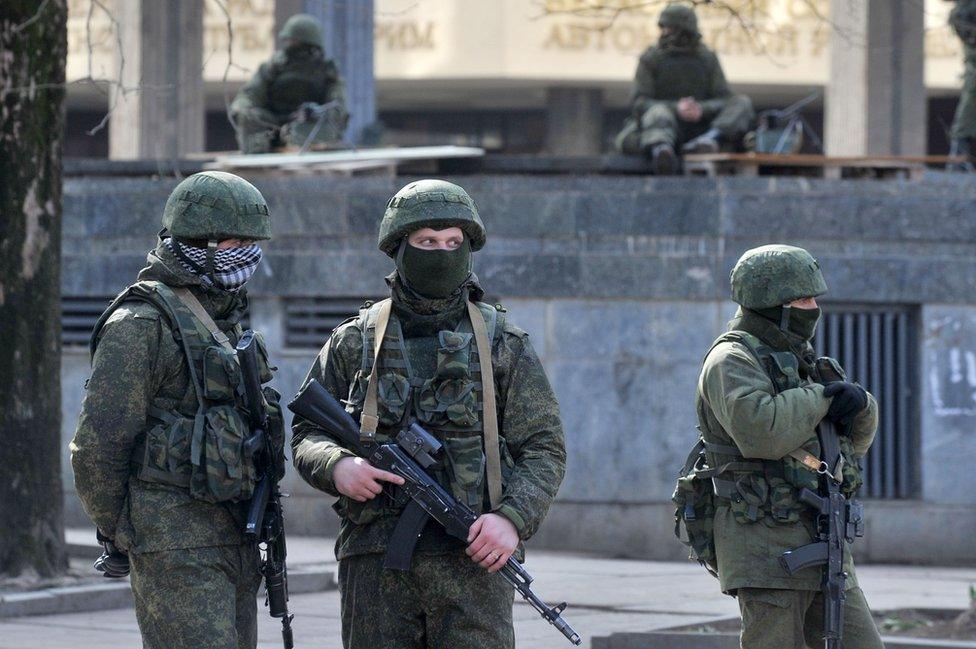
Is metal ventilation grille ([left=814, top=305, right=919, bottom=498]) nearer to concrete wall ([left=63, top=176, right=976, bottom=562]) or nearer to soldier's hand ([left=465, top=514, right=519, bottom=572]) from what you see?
concrete wall ([left=63, top=176, right=976, bottom=562])

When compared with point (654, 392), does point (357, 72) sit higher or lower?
Answer: higher

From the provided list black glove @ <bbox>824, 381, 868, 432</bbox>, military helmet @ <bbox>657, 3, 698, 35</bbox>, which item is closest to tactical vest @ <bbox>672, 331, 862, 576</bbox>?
black glove @ <bbox>824, 381, 868, 432</bbox>

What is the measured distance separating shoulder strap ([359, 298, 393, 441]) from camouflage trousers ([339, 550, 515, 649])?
0.32m

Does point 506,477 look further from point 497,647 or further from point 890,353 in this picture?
point 890,353

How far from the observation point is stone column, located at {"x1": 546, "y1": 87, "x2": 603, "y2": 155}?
97.6 ft

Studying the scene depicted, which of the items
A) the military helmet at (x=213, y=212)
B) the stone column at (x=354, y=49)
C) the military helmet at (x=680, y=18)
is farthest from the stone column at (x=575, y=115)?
the military helmet at (x=213, y=212)

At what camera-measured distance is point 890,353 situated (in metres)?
12.0

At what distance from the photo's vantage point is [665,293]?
38.3 ft

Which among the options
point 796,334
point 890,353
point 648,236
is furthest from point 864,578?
point 796,334

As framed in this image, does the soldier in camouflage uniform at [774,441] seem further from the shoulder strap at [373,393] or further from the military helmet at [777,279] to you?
the shoulder strap at [373,393]

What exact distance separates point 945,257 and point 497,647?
7.99 meters

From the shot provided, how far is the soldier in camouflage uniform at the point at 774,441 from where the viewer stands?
523cm

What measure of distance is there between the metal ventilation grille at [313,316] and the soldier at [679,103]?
2282 millimetres

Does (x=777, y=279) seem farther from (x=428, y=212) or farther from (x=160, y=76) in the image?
(x=160, y=76)
